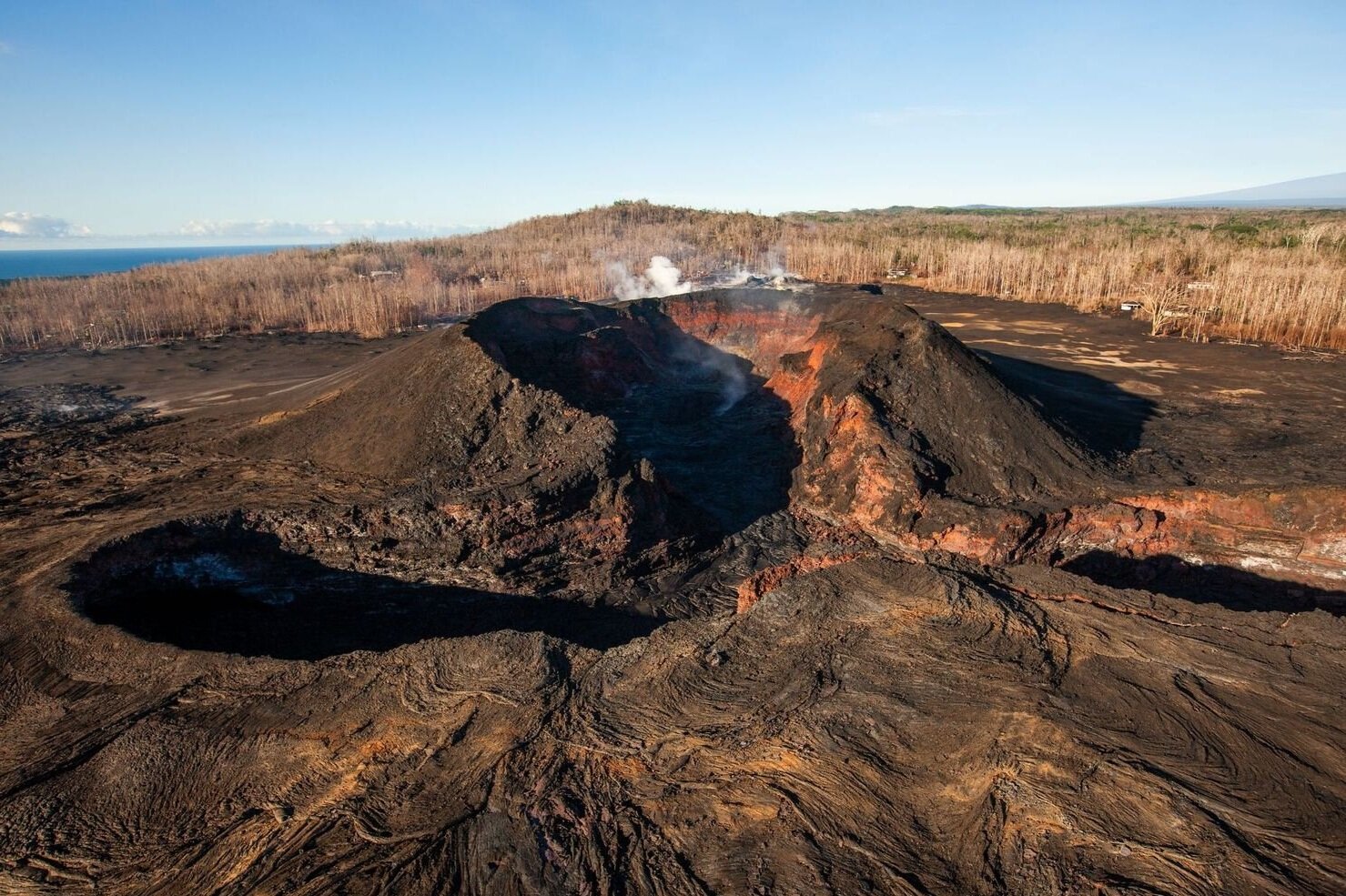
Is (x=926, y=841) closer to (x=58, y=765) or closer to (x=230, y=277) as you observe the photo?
(x=58, y=765)

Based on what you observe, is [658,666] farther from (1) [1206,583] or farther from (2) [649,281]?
(2) [649,281]

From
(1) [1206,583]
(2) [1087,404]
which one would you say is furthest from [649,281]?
(1) [1206,583]

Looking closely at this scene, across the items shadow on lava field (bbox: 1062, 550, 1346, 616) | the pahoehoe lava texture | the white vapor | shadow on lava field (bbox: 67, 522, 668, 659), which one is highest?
the white vapor

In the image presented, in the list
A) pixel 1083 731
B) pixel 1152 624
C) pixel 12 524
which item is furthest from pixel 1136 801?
pixel 12 524

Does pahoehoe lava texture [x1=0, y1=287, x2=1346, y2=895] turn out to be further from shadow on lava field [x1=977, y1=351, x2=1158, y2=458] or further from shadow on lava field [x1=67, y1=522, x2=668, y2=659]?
shadow on lava field [x1=977, y1=351, x2=1158, y2=458]

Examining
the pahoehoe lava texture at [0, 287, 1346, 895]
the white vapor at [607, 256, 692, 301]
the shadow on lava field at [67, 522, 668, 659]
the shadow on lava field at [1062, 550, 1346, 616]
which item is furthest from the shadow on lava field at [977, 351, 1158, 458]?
the white vapor at [607, 256, 692, 301]

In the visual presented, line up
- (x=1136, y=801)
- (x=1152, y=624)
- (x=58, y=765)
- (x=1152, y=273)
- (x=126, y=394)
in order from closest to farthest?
1. (x=1136, y=801)
2. (x=58, y=765)
3. (x=1152, y=624)
4. (x=126, y=394)
5. (x=1152, y=273)
